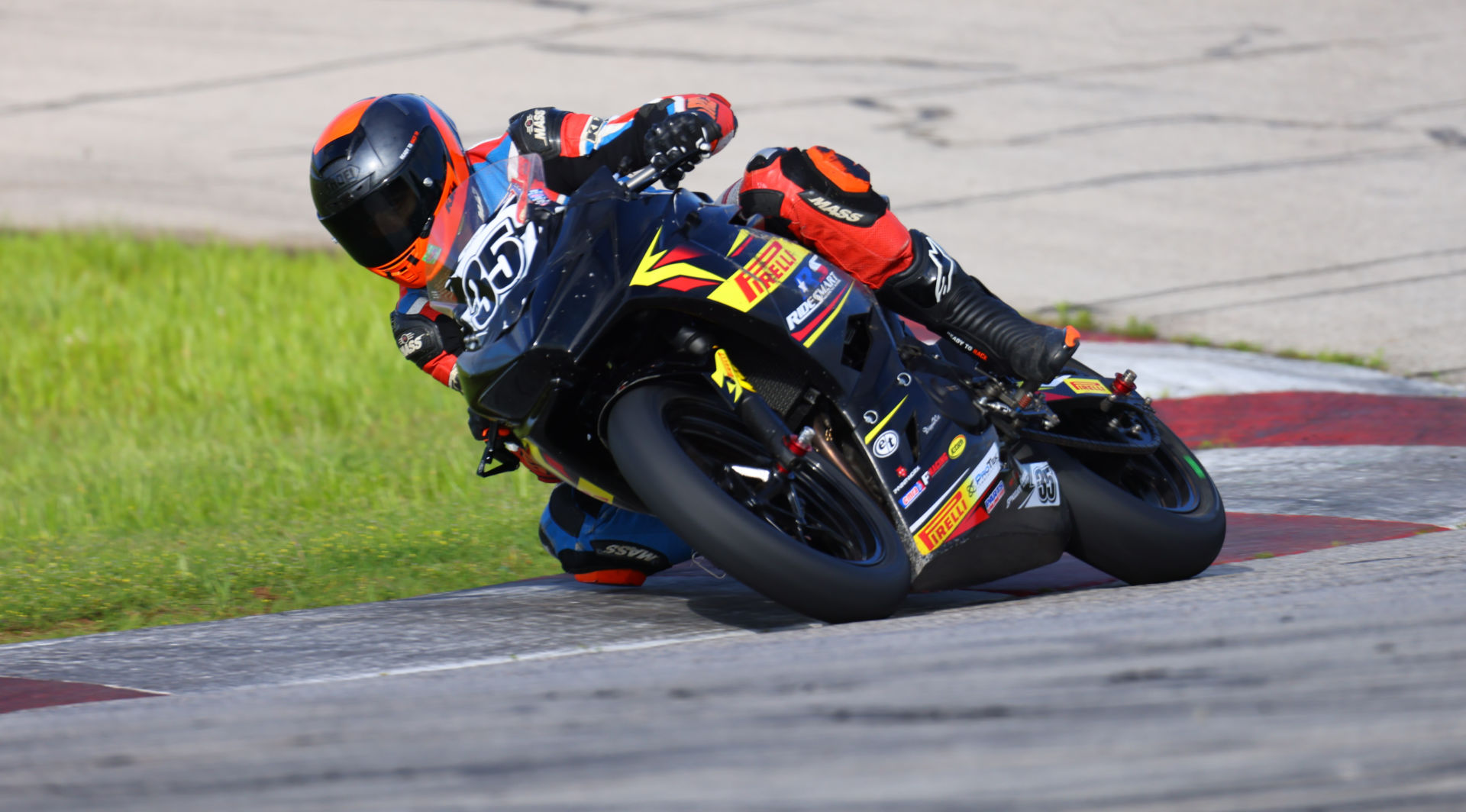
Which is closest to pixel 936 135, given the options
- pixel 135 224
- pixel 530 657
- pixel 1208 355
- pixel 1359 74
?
pixel 1359 74

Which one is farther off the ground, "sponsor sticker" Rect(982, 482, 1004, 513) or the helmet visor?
the helmet visor

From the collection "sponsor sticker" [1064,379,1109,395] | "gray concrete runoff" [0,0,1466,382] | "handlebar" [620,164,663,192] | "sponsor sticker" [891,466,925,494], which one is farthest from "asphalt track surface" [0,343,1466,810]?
"gray concrete runoff" [0,0,1466,382]

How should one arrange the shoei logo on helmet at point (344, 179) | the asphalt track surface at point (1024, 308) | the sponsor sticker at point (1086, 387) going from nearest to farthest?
the asphalt track surface at point (1024, 308) < the shoei logo on helmet at point (344, 179) < the sponsor sticker at point (1086, 387)

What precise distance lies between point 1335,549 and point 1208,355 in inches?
131

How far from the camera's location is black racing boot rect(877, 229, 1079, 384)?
404cm

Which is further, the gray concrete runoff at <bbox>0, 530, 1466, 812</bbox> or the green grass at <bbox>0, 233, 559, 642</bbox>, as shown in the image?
the green grass at <bbox>0, 233, 559, 642</bbox>

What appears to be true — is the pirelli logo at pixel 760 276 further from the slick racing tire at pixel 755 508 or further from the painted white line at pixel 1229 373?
the painted white line at pixel 1229 373

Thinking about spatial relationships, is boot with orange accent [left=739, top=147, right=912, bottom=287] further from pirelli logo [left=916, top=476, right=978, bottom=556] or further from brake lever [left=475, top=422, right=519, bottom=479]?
brake lever [left=475, top=422, right=519, bottom=479]

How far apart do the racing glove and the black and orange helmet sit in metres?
0.49

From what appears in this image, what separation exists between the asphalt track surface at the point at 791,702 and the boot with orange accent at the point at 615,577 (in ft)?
0.74

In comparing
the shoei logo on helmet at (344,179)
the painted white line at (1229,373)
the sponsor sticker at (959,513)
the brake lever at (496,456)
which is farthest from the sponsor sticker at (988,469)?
the painted white line at (1229,373)

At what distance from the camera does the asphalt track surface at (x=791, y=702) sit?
2145 mm

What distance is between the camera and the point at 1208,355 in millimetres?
7617

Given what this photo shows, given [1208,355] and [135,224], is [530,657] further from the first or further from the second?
[135,224]
